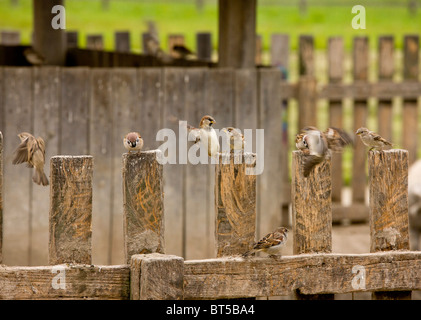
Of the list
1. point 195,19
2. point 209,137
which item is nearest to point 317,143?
point 209,137

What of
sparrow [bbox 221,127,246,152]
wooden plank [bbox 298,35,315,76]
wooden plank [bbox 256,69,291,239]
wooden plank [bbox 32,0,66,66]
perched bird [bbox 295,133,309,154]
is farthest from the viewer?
wooden plank [bbox 298,35,315,76]

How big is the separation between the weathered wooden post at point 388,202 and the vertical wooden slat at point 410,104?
6.96m

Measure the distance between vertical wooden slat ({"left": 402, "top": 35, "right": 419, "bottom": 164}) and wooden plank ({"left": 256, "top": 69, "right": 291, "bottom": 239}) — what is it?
426cm

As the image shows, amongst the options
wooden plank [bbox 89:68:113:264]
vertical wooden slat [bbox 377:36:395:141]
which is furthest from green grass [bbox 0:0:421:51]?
wooden plank [bbox 89:68:113:264]

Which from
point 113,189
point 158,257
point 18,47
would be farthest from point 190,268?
point 18,47

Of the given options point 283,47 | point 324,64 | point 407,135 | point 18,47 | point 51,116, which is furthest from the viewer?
point 324,64

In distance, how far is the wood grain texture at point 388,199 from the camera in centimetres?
367

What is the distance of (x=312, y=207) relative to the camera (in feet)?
11.9

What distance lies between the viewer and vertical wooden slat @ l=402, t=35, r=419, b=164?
34.4ft

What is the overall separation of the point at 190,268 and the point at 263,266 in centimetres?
32

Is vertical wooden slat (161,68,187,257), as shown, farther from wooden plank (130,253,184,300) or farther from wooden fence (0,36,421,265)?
wooden plank (130,253,184,300)

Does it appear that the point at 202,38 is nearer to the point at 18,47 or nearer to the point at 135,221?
the point at 18,47

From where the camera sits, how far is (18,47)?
9.82 metres

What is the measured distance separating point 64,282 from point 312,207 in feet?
3.62
